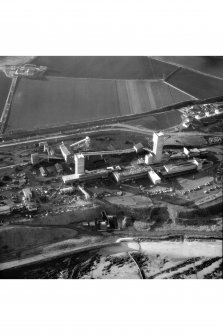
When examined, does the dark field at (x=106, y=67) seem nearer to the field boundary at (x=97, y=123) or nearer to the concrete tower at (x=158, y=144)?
the field boundary at (x=97, y=123)

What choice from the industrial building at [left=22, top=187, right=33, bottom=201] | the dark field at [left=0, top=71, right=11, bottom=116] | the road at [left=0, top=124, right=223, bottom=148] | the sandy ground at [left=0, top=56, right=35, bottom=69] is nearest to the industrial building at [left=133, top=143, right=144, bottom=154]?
the road at [left=0, top=124, right=223, bottom=148]

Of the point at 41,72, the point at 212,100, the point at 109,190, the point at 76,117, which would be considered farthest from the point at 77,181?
the point at 212,100

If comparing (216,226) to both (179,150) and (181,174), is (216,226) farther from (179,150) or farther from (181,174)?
(179,150)

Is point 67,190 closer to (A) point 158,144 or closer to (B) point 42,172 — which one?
(B) point 42,172

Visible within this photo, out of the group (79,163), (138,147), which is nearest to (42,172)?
(79,163)

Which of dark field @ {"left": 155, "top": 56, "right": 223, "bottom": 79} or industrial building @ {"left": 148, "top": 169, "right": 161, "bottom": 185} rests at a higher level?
dark field @ {"left": 155, "top": 56, "right": 223, "bottom": 79}

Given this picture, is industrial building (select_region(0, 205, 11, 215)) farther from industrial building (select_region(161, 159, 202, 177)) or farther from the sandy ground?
industrial building (select_region(161, 159, 202, 177))
